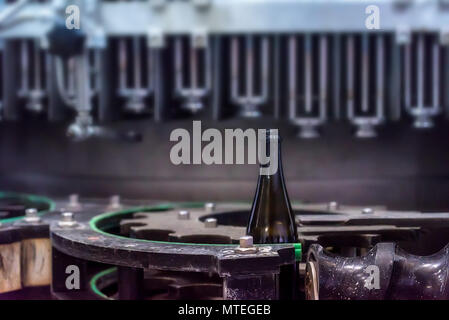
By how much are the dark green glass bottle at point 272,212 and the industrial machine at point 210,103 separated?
0.25m

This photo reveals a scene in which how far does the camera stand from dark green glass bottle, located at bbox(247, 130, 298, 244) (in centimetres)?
141

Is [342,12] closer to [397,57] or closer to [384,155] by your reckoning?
[397,57]

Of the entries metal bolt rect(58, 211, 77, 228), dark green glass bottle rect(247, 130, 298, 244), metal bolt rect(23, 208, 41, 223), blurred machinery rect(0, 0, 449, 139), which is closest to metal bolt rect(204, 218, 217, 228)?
dark green glass bottle rect(247, 130, 298, 244)

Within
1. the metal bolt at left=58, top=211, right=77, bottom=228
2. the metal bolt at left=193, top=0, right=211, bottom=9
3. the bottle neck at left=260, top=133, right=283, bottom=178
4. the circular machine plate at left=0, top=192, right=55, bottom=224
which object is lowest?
the circular machine plate at left=0, top=192, right=55, bottom=224

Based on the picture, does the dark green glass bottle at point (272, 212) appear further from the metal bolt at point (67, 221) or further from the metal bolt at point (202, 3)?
the metal bolt at point (202, 3)

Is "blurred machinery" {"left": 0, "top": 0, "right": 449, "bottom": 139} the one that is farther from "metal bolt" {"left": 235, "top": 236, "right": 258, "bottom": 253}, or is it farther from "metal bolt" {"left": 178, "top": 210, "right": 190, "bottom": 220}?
"metal bolt" {"left": 235, "top": 236, "right": 258, "bottom": 253}

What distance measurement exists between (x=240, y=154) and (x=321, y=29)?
410 millimetres

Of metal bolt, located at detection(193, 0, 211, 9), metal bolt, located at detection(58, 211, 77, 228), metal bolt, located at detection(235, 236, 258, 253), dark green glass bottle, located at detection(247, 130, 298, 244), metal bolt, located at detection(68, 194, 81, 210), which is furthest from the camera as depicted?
metal bolt, located at detection(193, 0, 211, 9)

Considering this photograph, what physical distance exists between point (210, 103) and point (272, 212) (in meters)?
0.68

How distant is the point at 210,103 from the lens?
80.3 inches

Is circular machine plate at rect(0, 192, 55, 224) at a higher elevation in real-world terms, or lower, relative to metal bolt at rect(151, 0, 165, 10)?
lower

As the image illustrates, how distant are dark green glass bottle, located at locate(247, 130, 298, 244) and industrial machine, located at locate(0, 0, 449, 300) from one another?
0.82ft

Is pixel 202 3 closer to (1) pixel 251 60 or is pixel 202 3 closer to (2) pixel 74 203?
(1) pixel 251 60

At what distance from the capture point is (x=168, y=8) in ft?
6.48
